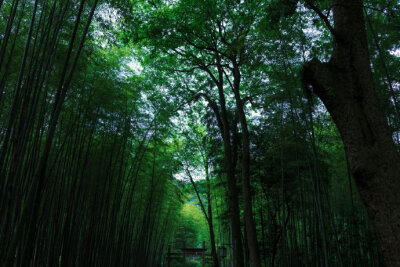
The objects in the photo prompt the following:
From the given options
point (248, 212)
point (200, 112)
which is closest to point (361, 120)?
point (248, 212)

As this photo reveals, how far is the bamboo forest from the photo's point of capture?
6.10ft

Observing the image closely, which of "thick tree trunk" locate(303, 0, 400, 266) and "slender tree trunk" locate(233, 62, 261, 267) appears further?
"slender tree trunk" locate(233, 62, 261, 267)

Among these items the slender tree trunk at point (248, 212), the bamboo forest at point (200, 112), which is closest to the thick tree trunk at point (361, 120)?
the bamboo forest at point (200, 112)

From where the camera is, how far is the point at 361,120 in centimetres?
191

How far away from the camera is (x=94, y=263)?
4090 millimetres

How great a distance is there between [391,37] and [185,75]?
4.39 metres

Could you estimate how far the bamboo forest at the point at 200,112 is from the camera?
6.10 feet

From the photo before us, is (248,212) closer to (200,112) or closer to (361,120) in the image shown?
(361,120)

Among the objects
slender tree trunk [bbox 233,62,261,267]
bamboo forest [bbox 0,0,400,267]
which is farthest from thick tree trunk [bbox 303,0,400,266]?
slender tree trunk [bbox 233,62,261,267]

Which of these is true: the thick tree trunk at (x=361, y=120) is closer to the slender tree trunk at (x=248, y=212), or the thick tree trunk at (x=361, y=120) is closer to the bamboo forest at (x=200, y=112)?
the bamboo forest at (x=200, y=112)

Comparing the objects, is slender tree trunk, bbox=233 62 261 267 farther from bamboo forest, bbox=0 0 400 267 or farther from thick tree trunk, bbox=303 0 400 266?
thick tree trunk, bbox=303 0 400 266

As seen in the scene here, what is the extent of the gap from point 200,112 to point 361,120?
535cm

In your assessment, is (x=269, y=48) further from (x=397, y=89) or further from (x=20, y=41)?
(x=20, y=41)

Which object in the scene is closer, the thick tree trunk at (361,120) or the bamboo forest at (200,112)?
the thick tree trunk at (361,120)
